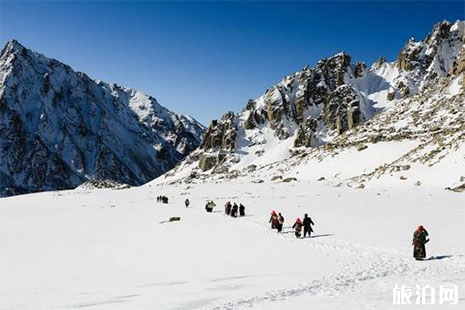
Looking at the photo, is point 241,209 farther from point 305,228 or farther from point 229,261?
point 229,261

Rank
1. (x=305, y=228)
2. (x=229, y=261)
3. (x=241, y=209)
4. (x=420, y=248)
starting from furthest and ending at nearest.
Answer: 1. (x=241, y=209)
2. (x=305, y=228)
3. (x=229, y=261)
4. (x=420, y=248)

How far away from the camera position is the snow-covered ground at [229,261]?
15.5m

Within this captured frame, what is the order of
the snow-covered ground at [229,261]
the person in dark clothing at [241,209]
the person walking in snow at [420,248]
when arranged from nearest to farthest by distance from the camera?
the snow-covered ground at [229,261], the person walking in snow at [420,248], the person in dark clothing at [241,209]

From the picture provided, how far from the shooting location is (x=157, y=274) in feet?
64.5

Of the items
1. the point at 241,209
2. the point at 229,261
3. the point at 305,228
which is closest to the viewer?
the point at 229,261

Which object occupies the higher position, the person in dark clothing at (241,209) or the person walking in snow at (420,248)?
the person in dark clothing at (241,209)

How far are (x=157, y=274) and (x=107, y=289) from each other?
2751mm

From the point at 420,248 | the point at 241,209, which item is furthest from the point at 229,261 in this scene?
the point at 241,209

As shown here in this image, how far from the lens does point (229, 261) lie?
72.0 feet

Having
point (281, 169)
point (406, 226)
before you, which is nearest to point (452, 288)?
point (406, 226)

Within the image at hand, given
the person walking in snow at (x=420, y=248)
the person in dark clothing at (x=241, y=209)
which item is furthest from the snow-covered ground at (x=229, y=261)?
the person in dark clothing at (x=241, y=209)

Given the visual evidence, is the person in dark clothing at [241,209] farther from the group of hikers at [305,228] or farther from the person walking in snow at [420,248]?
the person walking in snow at [420,248]

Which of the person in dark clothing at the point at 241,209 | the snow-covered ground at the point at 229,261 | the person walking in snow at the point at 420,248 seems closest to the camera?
the snow-covered ground at the point at 229,261

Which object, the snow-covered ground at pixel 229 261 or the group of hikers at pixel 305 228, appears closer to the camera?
the snow-covered ground at pixel 229 261
